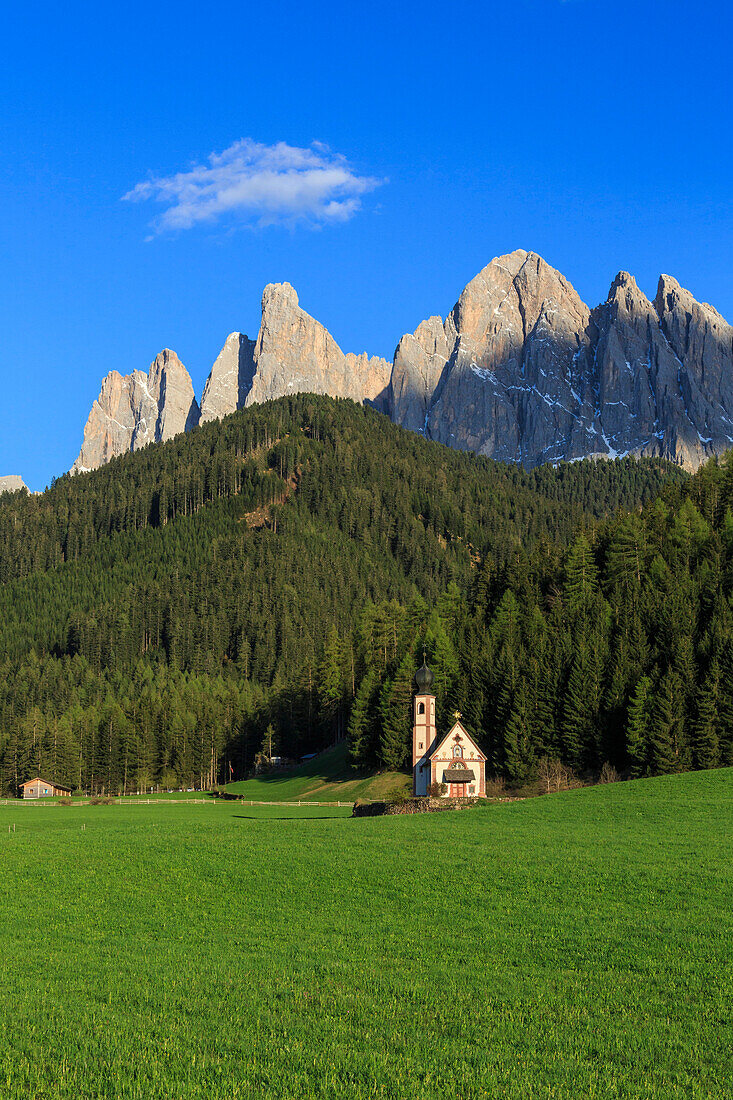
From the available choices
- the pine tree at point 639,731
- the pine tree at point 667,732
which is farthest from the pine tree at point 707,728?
the pine tree at point 639,731

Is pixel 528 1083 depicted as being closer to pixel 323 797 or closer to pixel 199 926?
pixel 199 926

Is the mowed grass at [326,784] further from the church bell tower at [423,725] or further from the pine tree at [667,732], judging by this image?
the pine tree at [667,732]

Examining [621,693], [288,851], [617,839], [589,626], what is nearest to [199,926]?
[288,851]

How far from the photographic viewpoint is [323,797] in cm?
8838

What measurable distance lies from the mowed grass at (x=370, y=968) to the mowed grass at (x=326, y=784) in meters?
37.1

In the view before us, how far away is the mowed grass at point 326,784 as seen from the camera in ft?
274

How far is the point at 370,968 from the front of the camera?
20.3 metres

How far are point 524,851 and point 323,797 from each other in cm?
5472

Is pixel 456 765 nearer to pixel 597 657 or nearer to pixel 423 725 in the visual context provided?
pixel 423 725

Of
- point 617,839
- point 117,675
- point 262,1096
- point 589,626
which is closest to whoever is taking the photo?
point 262,1096

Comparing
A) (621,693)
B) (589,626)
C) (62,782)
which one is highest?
(589,626)

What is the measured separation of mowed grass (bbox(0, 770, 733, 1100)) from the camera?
1424cm

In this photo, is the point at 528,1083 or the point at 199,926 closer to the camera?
the point at 528,1083

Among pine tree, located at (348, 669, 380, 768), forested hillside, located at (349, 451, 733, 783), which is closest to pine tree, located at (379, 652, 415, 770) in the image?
forested hillside, located at (349, 451, 733, 783)
